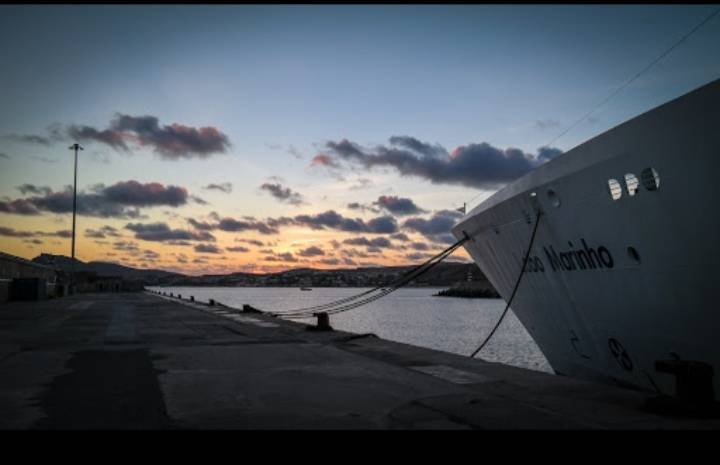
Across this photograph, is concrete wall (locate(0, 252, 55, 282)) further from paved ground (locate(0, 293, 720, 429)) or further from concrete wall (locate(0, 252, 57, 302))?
paved ground (locate(0, 293, 720, 429))

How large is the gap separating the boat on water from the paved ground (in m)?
1.26

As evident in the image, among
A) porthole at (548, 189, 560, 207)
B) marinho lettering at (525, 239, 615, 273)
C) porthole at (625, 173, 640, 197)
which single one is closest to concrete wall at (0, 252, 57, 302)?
marinho lettering at (525, 239, 615, 273)

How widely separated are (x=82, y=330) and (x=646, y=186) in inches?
739

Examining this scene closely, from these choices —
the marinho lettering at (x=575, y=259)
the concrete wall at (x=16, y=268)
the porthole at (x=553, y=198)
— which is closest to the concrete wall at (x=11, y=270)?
the concrete wall at (x=16, y=268)

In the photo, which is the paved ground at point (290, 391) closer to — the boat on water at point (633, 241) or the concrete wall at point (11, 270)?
the boat on water at point (633, 241)

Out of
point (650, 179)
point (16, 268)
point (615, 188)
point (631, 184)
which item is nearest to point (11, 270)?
point (16, 268)

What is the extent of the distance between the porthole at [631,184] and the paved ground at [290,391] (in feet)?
9.30

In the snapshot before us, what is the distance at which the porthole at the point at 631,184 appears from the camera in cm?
841

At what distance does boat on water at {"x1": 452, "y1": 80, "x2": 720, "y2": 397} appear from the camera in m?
7.51

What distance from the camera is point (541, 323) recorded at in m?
13.6

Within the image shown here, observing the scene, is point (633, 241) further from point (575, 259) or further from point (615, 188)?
point (575, 259)

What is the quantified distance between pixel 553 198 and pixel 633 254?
6.58 feet

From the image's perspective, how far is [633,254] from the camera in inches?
348

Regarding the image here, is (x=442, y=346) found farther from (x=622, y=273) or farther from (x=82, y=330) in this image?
(x=622, y=273)
